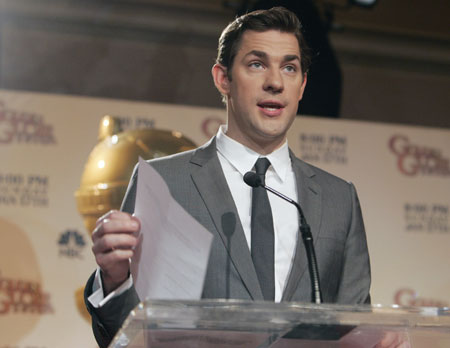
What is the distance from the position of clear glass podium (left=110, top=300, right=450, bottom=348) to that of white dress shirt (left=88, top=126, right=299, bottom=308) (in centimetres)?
39

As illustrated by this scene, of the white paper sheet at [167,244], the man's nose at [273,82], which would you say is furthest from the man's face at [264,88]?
the white paper sheet at [167,244]

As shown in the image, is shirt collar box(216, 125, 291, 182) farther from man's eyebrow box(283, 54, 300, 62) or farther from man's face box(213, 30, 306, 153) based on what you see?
man's eyebrow box(283, 54, 300, 62)

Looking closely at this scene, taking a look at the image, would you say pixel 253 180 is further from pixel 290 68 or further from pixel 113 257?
pixel 290 68

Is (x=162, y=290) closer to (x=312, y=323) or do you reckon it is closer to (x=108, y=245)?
(x=108, y=245)

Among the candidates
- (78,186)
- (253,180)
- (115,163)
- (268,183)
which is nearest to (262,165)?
(268,183)

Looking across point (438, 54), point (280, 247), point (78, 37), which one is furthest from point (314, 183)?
point (438, 54)

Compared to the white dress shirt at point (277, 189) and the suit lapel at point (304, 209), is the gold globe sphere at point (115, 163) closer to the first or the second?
the white dress shirt at point (277, 189)

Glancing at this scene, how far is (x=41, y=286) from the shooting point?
287 cm

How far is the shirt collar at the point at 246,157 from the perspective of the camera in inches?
63.4

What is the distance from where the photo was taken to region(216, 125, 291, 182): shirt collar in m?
1.61

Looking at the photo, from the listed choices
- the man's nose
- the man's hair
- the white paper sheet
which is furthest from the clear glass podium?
the man's hair

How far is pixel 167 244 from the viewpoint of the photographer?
1.10 m

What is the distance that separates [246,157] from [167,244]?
55cm

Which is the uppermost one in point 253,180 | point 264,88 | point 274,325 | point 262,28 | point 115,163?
point 262,28
